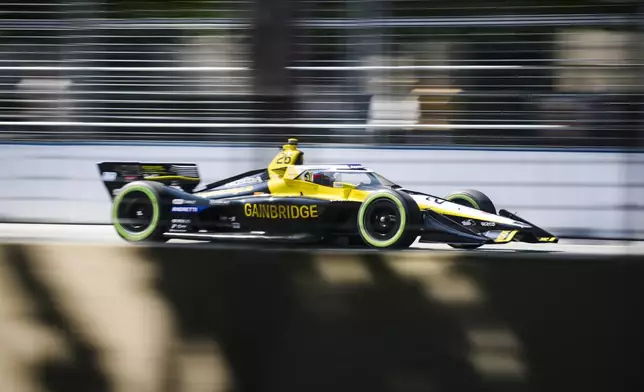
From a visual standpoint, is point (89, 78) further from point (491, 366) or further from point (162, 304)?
point (491, 366)

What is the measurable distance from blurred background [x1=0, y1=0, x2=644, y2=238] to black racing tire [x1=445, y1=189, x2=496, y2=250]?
0.13ft

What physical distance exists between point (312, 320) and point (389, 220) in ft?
1.78

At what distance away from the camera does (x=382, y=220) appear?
3.55 m

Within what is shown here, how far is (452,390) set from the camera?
335 centimetres

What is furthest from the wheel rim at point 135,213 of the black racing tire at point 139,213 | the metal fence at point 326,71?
the metal fence at point 326,71

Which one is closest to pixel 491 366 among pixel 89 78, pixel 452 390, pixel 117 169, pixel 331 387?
pixel 452 390

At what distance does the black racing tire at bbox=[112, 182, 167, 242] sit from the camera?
3641 millimetres

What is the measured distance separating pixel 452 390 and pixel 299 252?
838 mm

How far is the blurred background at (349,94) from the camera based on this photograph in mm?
3311

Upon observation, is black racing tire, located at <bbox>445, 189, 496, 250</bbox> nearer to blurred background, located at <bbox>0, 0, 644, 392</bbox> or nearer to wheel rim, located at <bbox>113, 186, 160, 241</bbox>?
blurred background, located at <bbox>0, 0, 644, 392</bbox>

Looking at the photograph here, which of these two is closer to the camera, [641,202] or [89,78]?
[641,202]

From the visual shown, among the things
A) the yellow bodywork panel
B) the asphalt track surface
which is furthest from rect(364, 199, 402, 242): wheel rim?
the yellow bodywork panel

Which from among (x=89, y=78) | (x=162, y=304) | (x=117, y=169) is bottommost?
(x=162, y=304)

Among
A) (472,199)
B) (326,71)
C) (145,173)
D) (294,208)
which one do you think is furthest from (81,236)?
(472,199)
